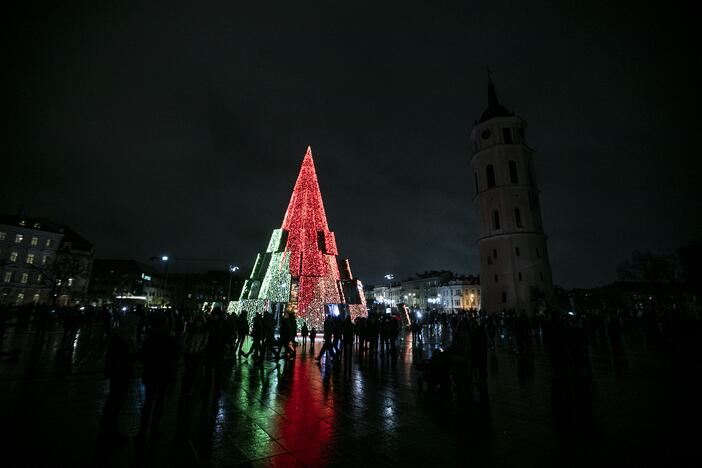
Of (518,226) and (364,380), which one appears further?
(518,226)

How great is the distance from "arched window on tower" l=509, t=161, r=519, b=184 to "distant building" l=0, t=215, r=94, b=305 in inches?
2545

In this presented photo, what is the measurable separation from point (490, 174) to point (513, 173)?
293cm

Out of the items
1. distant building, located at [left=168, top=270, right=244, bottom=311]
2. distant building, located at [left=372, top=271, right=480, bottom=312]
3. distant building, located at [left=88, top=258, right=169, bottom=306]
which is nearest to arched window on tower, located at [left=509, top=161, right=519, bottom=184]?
distant building, located at [left=372, top=271, right=480, bottom=312]

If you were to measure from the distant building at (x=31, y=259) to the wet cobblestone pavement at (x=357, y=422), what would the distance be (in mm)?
55732

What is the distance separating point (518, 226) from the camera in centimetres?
4128

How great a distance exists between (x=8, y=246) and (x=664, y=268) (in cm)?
10436

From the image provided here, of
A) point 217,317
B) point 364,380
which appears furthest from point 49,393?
point 364,380

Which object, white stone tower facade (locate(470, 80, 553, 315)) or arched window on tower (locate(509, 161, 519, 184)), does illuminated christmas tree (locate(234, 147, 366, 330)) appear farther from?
arched window on tower (locate(509, 161, 519, 184))

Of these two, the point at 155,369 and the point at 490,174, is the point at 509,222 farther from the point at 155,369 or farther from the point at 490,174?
the point at 155,369

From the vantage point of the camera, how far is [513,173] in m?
43.4

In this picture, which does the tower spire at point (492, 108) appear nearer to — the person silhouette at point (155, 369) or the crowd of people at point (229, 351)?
the crowd of people at point (229, 351)

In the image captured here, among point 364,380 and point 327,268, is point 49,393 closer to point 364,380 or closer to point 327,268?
point 364,380

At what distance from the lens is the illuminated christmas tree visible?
61.5 feet

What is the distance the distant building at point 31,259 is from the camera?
2028 inches
